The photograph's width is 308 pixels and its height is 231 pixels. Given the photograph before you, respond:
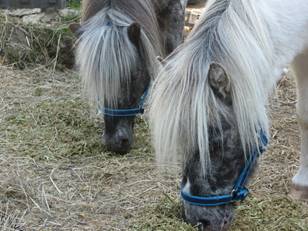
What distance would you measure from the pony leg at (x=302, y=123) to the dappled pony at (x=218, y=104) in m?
0.78

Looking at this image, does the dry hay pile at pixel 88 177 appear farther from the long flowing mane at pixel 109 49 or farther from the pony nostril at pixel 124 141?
the long flowing mane at pixel 109 49

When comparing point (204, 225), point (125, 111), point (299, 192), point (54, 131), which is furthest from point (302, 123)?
point (54, 131)

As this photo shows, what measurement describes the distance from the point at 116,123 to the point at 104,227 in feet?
3.12

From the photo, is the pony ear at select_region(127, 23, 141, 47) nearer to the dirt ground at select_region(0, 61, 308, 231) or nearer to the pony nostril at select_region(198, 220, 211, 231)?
the dirt ground at select_region(0, 61, 308, 231)

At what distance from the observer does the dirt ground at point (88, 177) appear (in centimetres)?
292

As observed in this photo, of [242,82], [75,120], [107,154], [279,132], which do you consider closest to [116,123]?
[107,154]

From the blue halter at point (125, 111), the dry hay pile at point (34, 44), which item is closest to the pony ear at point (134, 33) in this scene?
the blue halter at point (125, 111)

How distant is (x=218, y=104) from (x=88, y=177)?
4.70 feet

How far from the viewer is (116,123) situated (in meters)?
3.71

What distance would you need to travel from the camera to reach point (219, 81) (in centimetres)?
228

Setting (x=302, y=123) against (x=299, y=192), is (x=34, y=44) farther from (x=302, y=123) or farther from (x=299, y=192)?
(x=299, y=192)

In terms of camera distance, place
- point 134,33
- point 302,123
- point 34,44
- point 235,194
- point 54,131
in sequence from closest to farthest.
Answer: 1. point 235,194
2. point 302,123
3. point 134,33
4. point 54,131
5. point 34,44

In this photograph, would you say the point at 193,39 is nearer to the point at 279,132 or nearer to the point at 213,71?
the point at 213,71

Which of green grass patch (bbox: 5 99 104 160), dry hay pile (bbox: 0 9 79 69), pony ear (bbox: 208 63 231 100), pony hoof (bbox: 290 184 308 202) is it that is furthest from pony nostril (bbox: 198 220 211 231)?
dry hay pile (bbox: 0 9 79 69)
